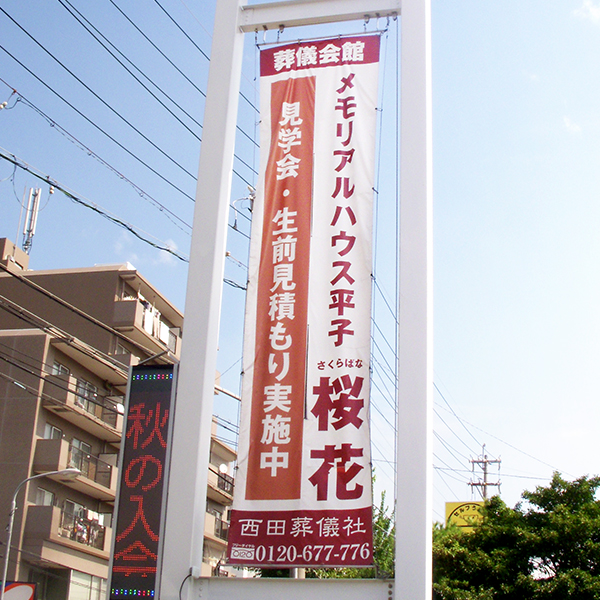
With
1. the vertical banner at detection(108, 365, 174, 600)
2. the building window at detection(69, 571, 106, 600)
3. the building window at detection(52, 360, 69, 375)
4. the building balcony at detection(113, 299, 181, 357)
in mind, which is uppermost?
the building balcony at detection(113, 299, 181, 357)

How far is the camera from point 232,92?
942cm

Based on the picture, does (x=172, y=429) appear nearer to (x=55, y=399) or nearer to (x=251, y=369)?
(x=251, y=369)

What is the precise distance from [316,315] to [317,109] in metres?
2.30

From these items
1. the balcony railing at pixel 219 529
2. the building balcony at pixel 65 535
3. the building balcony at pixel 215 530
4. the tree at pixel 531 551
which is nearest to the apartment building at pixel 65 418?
the building balcony at pixel 65 535

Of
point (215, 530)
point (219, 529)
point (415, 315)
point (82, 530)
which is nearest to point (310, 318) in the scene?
point (415, 315)

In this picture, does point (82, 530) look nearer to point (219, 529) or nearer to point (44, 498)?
point (44, 498)

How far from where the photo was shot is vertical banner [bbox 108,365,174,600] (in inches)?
299

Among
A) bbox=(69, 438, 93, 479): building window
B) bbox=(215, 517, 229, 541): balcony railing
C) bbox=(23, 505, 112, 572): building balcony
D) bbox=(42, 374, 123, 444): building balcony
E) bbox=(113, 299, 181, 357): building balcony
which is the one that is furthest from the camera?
bbox=(215, 517, 229, 541): balcony railing

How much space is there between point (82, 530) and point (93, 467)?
9.08ft

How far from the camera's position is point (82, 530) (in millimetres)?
30578

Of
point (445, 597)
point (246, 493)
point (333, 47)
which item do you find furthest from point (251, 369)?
point (445, 597)

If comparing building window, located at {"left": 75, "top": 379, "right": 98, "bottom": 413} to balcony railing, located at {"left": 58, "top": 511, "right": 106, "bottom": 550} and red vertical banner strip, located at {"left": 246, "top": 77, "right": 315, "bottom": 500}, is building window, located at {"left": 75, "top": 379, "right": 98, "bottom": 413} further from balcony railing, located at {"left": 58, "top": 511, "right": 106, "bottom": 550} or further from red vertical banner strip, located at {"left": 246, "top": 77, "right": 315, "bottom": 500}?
red vertical banner strip, located at {"left": 246, "top": 77, "right": 315, "bottom": 500}

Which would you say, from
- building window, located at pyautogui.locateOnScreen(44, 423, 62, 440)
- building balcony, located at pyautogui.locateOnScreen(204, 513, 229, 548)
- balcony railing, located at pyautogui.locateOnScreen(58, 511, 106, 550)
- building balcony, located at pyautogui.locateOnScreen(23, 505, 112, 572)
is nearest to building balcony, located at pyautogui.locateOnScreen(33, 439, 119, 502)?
building window, located at pyautogui.locateOnScreen(44, 423, 62, 440)

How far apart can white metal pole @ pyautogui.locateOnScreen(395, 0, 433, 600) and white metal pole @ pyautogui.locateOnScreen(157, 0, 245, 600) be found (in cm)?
195
